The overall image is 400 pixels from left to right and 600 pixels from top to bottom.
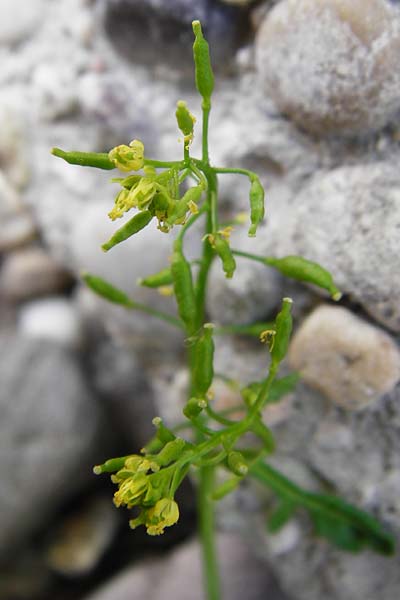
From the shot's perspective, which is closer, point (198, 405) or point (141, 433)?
point (198, 405)

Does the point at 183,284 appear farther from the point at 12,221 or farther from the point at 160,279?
the point at 12,221

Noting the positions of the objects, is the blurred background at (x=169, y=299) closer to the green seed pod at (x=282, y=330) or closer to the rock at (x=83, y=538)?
the rock at (x=83, y=538)

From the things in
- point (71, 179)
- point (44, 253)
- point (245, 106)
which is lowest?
point (44, 253)

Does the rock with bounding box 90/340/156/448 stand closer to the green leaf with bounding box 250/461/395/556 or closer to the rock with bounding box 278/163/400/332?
the green leaf with bounding box 250/461/395/556

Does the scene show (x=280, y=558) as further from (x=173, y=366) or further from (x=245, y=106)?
(x=245, y=106)

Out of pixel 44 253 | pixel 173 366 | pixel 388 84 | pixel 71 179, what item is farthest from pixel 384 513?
pixel 44 253

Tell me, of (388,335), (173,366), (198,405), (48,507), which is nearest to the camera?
(198,405)
